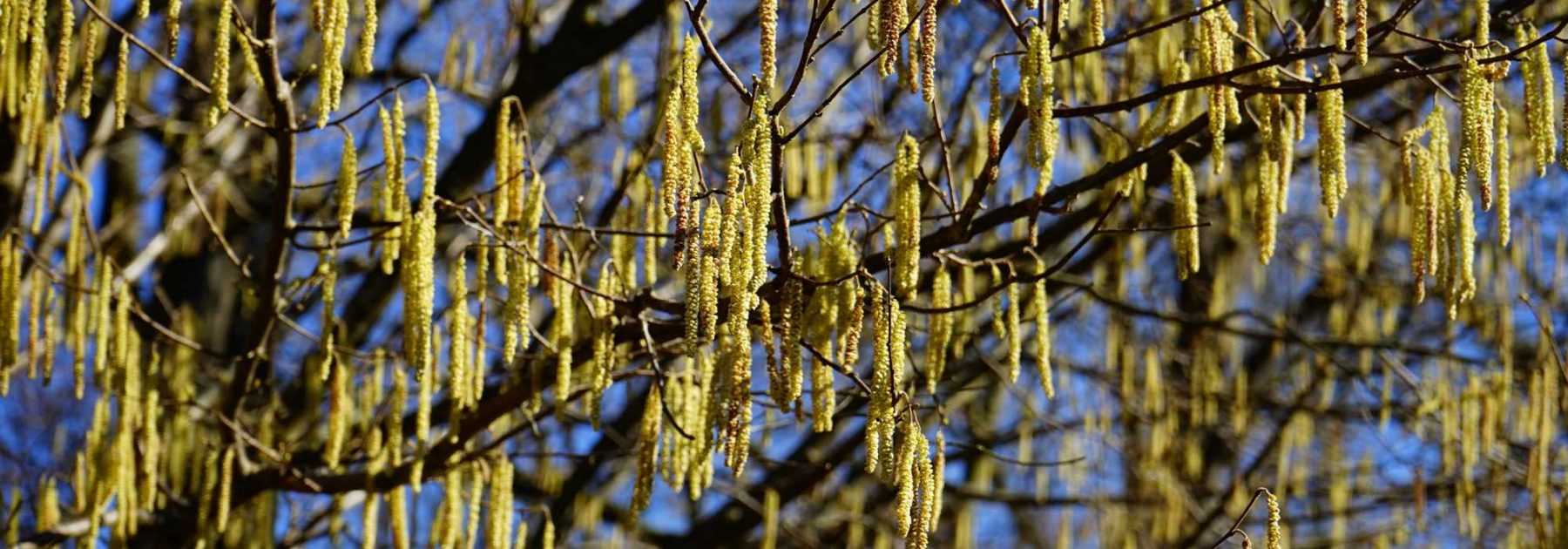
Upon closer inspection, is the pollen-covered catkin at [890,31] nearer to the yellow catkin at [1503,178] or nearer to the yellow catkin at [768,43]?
the yellow catkin at [768,43]

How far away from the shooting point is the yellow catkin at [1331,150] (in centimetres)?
293

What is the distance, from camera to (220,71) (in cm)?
301

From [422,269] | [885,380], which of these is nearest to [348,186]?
[422,269]

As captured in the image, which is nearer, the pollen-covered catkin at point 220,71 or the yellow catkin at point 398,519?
the pollen-covered catkin at point 220,71

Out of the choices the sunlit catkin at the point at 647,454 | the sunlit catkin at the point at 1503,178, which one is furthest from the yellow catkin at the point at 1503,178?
the sunlit catkin at the point at 647,454

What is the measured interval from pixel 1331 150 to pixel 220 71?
1918 millimetres

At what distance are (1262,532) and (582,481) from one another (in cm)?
425

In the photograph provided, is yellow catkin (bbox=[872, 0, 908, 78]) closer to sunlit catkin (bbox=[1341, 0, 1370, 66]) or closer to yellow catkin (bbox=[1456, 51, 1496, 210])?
sunlit catkin (bbox=[1341, 0, 1370, 66])

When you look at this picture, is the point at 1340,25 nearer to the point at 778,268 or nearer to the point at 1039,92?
the point at 1039,92

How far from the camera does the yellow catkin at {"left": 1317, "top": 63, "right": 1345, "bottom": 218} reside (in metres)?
2.93

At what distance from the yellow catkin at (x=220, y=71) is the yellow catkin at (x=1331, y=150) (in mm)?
1872

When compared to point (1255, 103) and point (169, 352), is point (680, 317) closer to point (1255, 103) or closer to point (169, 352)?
point (1255, 103)

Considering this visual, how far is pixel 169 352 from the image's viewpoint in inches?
210

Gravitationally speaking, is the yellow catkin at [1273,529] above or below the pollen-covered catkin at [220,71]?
below
